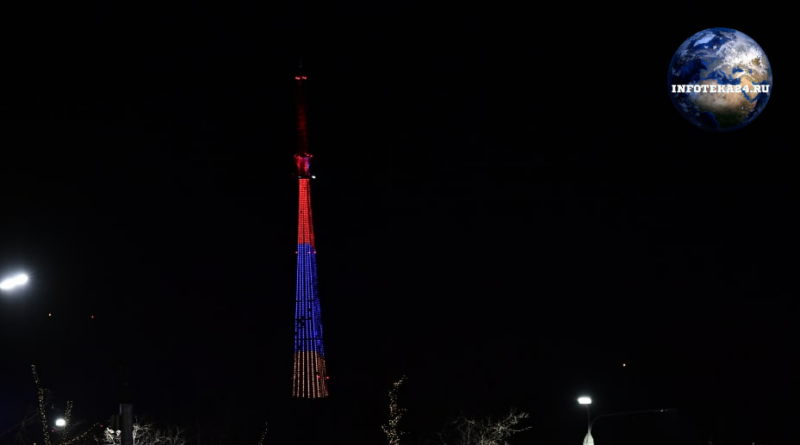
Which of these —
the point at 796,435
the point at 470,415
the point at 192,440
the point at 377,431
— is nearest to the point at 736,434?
the point at 796,435

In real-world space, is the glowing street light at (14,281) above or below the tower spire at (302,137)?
below

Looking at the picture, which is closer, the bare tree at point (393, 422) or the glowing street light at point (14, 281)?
the glowing street light at point (14, 281)

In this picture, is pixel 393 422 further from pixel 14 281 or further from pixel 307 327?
pixel 307 327

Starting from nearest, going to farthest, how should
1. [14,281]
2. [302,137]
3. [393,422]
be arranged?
1. [14,281]
2. [393,422]
3. [302,137]

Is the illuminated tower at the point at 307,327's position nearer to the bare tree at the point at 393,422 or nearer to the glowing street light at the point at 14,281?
the bare tree at the point at 393,422

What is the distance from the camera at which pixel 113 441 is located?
3506 centimetres

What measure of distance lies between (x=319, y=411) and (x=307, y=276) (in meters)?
12.6

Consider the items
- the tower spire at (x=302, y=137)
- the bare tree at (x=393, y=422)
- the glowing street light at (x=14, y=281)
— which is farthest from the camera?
the tower spire at (x=302, y=137)

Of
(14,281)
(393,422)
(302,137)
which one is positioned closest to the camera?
(14,281)

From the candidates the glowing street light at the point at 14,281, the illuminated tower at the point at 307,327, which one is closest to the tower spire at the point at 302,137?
the illuminated tower at the point at 307,327

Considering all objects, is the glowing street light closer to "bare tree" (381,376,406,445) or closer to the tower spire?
"bare tree" (381,376,406,445)

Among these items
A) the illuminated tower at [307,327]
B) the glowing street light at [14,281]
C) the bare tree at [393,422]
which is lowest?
the glowing street light at [14,281]

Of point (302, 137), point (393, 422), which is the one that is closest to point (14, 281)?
point (393, 422)

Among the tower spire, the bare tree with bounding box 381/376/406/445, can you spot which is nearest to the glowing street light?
the bare tree with bounding box 381/376/406/445
